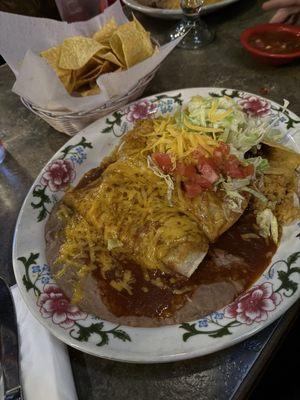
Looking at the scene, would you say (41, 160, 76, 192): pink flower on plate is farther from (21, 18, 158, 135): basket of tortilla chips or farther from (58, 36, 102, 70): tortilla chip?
(58, 36, 102, 70): tortilla chip

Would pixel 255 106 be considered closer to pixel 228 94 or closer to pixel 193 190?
pixel 228 94

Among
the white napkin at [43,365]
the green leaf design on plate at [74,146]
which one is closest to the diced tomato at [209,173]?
the green leaf design on plate at [74,146]

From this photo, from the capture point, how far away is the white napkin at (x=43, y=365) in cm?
115

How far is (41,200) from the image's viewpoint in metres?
1.72

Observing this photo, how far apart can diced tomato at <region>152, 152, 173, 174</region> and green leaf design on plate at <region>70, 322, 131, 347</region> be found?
632 mm

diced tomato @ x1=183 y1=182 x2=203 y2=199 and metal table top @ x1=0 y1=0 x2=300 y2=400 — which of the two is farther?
diced tomato @ x1=183 y1=182 x2=203 y2=199

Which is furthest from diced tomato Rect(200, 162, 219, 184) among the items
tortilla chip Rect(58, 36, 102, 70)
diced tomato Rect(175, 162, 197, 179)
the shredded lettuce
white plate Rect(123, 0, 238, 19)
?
white plate Rect(123, 0, 238, 19)

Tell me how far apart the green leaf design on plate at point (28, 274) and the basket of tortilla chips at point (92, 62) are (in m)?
0.73

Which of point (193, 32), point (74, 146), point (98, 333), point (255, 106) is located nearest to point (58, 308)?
point (98, 333)

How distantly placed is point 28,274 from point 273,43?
1.81 meters

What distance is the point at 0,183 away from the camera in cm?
205

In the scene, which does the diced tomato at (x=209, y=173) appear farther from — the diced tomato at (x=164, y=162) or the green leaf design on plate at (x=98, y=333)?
the green leaf design on plate at (x=98, y=333)

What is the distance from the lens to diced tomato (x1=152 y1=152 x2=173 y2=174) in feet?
5.20

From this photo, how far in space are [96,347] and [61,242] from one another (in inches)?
19.5
